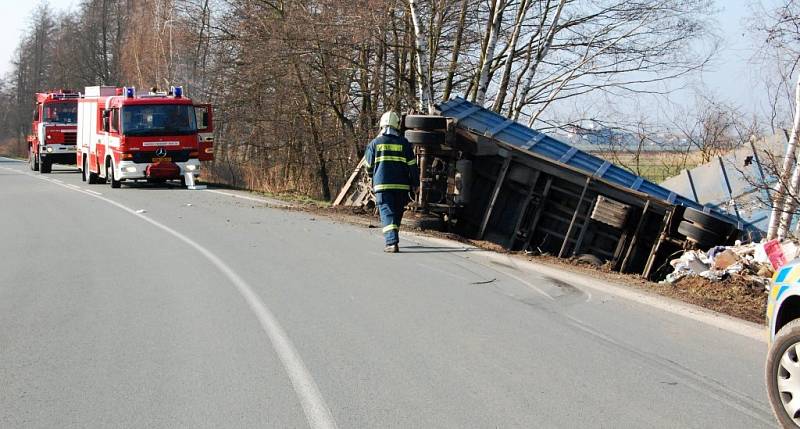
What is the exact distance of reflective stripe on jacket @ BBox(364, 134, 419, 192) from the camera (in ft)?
40.3

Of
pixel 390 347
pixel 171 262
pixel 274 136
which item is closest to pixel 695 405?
pixel 390 347

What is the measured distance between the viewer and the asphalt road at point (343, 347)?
209 inches

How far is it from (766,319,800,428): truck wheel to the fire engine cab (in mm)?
21686

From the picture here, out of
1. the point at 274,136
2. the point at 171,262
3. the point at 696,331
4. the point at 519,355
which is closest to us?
the point at 519,355

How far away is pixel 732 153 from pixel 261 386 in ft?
39.8

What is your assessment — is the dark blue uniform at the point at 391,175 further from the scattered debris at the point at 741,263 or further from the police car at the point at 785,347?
the police car at the point at 785,347

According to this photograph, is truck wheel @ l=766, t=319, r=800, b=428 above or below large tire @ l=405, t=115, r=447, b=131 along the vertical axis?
below

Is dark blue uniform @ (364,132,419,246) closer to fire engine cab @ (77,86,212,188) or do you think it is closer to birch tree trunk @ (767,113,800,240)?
birch tree trunk @ (767,113,800,240)

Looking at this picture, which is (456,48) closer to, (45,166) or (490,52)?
(490,52)

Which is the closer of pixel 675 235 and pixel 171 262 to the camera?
pixel 171 262

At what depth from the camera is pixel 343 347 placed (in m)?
6.82

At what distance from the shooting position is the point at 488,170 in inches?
607

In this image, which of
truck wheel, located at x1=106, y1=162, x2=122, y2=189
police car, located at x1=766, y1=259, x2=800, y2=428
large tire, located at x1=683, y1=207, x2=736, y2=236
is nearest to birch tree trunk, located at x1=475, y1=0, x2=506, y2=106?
large tire, located at x1=683, y1=207, x2=736, y2=236

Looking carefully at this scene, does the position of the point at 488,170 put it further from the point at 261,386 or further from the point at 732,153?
the point at 261,386
